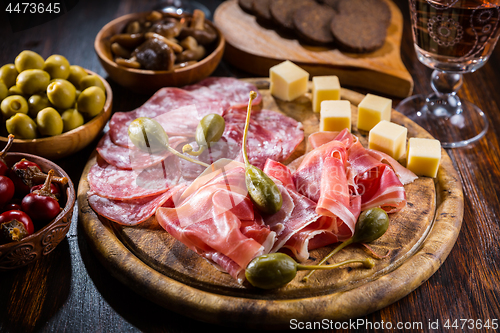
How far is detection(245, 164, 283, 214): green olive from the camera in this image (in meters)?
A: 1.14

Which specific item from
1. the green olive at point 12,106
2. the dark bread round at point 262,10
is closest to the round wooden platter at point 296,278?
the green olive at point 12,106

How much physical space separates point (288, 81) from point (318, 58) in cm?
36

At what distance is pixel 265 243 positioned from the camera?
111cm

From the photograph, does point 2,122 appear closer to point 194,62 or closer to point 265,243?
point 194,62

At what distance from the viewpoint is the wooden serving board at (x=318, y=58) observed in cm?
191

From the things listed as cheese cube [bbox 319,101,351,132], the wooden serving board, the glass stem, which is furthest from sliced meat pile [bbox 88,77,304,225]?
the glass stem

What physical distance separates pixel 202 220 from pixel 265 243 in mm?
196

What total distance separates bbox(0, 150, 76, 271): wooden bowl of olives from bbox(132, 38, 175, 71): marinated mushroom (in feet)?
2.30

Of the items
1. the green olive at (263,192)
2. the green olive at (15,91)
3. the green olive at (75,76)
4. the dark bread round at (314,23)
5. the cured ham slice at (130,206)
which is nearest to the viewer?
the green olive at (263,192)

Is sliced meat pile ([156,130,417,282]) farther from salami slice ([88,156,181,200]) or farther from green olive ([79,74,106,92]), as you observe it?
green olive ([79,74,106,92])

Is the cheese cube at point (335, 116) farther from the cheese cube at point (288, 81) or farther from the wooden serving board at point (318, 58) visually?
the wooden serving board at point (318, 58)

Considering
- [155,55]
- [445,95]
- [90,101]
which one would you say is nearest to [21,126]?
[90,101]

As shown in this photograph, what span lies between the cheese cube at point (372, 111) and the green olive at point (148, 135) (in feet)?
2.43

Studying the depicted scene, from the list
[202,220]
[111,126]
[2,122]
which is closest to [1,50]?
[2,122]
